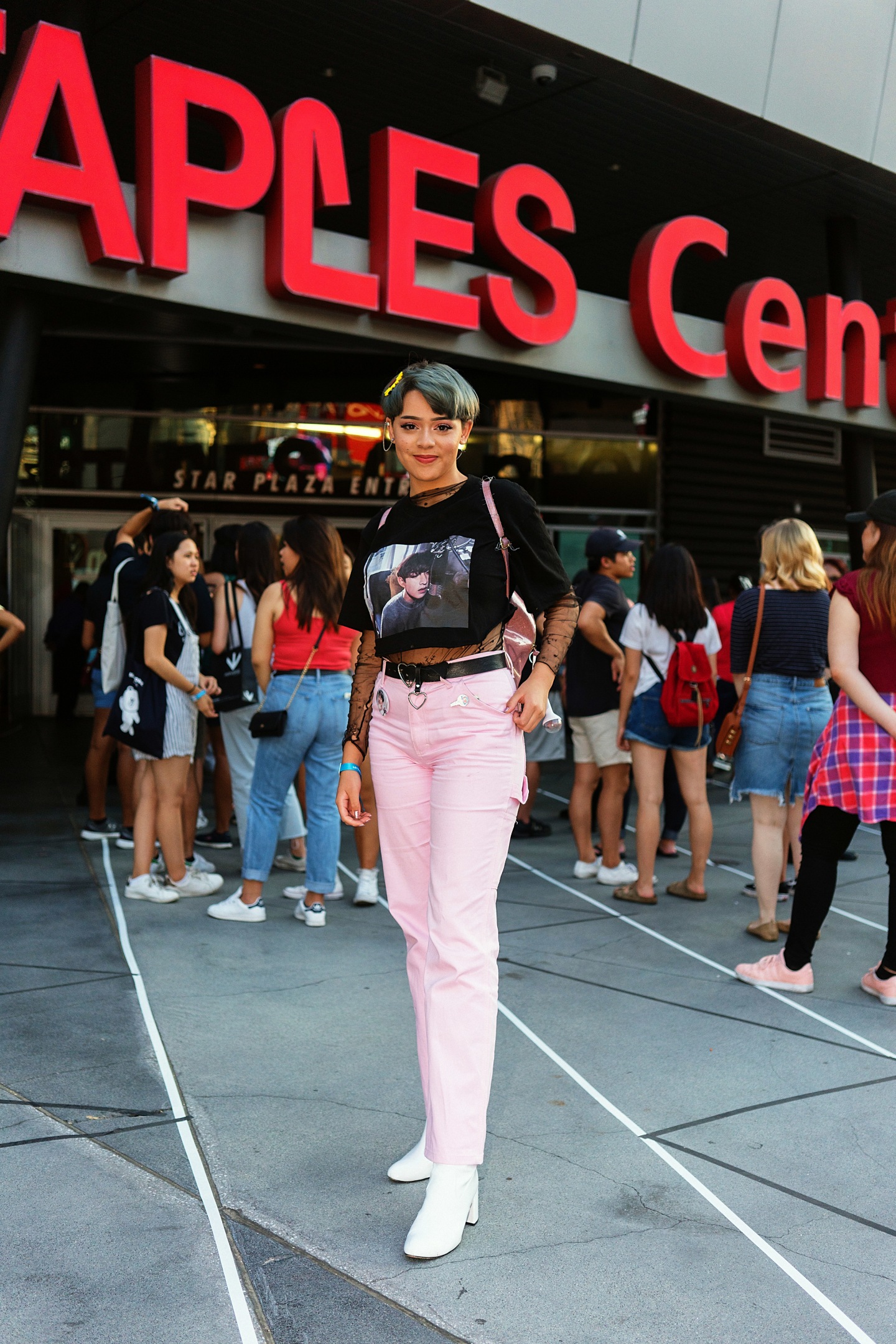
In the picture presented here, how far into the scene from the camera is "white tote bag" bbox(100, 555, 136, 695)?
6.04m

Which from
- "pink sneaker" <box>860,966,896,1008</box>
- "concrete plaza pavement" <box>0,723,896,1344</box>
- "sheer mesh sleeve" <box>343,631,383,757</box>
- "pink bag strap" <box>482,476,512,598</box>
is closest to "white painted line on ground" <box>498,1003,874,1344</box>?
"concrete plaza pavement" <box>0,723,896,1344</box>

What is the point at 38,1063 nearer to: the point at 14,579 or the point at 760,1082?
the point at 760,1082

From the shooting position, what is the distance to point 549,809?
8734 millimetres

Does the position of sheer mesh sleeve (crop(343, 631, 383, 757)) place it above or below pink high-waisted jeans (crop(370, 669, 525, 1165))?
above

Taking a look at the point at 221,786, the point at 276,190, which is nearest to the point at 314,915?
the point at 221,786

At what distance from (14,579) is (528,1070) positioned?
1170cm

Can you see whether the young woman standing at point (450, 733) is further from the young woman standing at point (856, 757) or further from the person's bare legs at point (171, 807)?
the person's bare legs at point (171, 807)

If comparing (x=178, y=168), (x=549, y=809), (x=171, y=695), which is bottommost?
(x=549, y=809)

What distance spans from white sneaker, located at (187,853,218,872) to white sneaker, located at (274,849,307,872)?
352 millimetres

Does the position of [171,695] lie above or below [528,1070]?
above

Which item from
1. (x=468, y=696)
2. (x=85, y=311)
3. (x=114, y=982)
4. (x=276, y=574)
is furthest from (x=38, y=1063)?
(x=85, y=311)

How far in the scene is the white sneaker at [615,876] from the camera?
6203 millimetres

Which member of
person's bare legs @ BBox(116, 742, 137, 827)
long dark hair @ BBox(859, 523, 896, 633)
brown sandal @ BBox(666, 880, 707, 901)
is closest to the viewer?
long dark hair @ BBox(859, 523, 896, 633)

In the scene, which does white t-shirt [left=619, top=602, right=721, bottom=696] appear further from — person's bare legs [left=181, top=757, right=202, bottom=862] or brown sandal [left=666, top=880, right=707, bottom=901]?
person's bare legs [left=181, top=757, right=202, bottom=862]
